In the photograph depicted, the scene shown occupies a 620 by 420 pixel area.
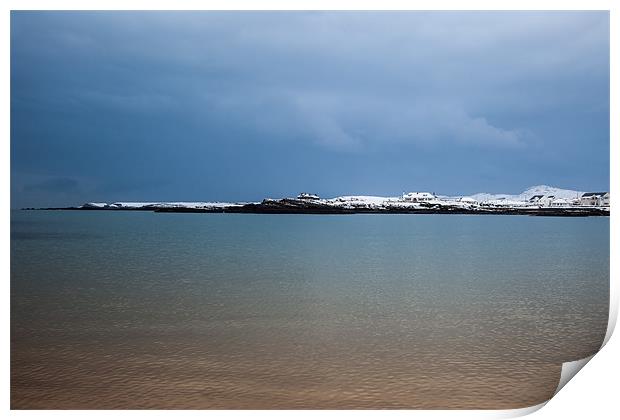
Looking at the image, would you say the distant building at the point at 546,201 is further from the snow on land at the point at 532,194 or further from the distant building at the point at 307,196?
the distant building at the point at 307,196

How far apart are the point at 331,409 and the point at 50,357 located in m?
1.96

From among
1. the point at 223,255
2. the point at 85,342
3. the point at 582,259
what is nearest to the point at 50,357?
the point at 85,342

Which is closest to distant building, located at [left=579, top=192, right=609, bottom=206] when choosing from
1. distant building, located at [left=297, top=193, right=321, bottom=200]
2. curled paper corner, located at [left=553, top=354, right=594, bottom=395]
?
distant building, located at [left=297, top=193, right=321, bottom=200]

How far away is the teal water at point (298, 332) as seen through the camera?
299 cm

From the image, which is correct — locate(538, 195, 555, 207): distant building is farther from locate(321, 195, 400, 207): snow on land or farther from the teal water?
the teal water

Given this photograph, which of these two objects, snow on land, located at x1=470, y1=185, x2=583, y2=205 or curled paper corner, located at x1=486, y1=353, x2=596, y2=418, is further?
snow on land, located at x1=470, y1=185, x2=583, y2=205

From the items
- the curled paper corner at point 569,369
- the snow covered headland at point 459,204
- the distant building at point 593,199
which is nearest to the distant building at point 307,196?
the snow covered headland at point 459,204

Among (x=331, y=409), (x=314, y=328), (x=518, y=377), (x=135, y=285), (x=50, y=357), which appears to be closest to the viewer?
(x=331, y=409)

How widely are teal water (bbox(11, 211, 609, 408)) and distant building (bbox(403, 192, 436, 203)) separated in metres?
7.36

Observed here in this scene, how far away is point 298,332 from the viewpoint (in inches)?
161

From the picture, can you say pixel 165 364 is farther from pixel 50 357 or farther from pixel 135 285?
pixel 135 285

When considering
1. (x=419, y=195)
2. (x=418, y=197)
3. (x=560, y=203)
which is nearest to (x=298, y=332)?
(x=560, y=203)

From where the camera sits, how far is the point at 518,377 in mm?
3199

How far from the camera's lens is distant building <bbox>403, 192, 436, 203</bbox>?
611 inches
